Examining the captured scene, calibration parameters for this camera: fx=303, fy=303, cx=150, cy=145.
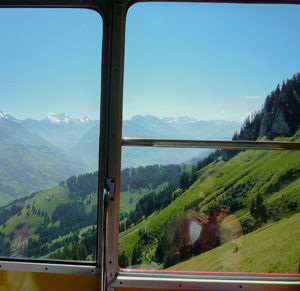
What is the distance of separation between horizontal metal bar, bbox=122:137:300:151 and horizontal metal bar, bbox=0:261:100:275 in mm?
908

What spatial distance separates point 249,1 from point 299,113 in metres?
0.80

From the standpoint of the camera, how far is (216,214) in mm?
2027

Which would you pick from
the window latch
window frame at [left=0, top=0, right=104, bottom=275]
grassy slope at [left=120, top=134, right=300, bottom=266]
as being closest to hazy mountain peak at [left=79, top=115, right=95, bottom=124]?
Answer: window frame at [left=0, top=0, right=104, bottom=275]

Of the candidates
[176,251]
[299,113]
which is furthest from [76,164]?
[299,113]

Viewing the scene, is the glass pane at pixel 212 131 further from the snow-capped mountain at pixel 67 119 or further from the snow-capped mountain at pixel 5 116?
the snow-capped mountain at pixel 5 116

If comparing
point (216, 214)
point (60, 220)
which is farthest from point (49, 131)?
point (216, 214)

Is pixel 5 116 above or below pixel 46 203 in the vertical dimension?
above

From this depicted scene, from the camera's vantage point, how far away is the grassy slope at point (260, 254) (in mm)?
1994

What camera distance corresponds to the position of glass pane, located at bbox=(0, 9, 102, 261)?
2.04 m

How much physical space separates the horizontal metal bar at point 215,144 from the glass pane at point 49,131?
338 millimetres

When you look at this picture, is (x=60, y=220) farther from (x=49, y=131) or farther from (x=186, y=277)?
(x=186, y=277)

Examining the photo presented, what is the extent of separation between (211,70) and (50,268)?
68.6 inches

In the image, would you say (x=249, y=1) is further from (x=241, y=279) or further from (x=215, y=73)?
(x=241, y=279)

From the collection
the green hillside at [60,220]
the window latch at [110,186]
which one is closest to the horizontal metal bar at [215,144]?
the window latch at [110,186]
